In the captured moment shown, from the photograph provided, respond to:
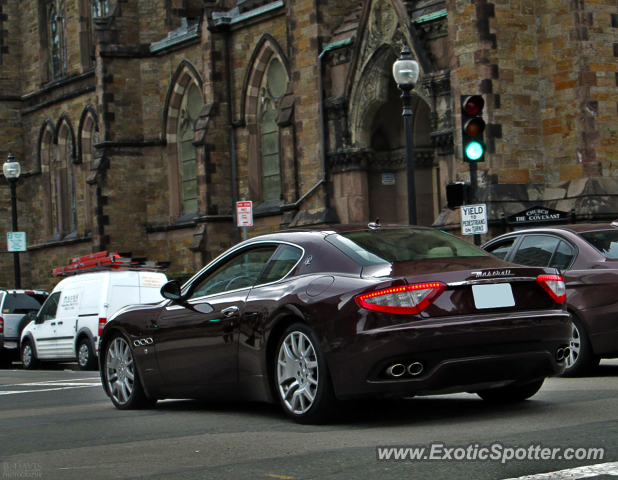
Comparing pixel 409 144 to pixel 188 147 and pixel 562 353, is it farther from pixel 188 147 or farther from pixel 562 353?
pixel 188 147

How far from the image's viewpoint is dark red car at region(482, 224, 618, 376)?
9.91 m

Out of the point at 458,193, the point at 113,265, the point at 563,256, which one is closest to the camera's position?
the point at 563,256

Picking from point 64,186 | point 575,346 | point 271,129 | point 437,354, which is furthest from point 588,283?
point 64,186

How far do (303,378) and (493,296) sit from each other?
1.38m

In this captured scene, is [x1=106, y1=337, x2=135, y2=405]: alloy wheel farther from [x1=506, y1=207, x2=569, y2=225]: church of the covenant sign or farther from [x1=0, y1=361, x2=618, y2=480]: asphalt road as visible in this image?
[x1=506, y1=207, x2=569, y2=225]: church of the covenant sign

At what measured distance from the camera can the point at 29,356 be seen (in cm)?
2181

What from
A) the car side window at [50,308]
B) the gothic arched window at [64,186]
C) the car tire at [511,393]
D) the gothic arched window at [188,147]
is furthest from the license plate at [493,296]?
the gothic arched window at [64,186]

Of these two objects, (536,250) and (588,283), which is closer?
(588,283)

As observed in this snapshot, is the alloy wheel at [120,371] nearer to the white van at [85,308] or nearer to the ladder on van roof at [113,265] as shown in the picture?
the white van at [85,308]

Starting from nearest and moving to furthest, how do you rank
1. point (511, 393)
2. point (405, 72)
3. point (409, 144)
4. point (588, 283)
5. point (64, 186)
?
point (511, 393) < point (588, 283) < point (405, 72) < point (409, 144) < point (64, 186)

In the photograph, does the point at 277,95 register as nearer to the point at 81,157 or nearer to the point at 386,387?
the point at 81,157

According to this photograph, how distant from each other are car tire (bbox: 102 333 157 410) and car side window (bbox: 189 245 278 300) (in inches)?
42.6

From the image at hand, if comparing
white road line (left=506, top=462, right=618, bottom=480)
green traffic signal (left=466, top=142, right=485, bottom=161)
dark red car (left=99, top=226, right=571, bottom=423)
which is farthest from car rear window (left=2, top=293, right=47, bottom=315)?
white road line (left=506, top=462, right=618, bottom=480)

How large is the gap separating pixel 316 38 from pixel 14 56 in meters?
22.2
